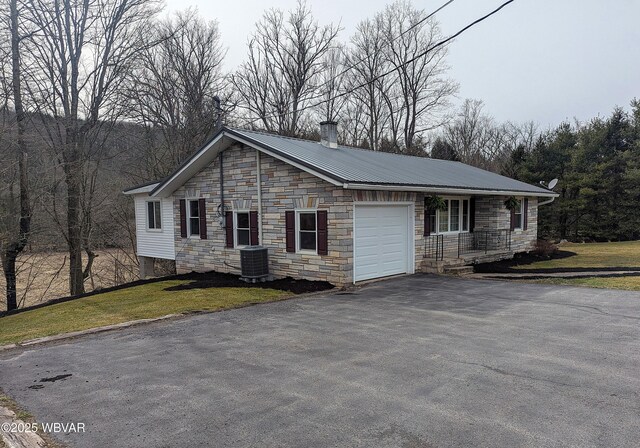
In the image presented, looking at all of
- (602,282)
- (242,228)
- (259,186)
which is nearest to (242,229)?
(242,228)

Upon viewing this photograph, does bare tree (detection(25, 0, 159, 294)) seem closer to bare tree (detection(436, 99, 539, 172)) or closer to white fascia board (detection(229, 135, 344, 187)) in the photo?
white fascia board (detection(229, 135, 344, 187))

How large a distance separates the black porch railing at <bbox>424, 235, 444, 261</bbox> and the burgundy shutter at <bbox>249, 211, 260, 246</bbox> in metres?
5.15

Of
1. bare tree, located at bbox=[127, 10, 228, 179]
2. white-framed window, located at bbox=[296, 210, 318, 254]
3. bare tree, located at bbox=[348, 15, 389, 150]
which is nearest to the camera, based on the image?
white-framed window, located at bbox=[296, 210, 318, 254]

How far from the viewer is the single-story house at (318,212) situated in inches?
422

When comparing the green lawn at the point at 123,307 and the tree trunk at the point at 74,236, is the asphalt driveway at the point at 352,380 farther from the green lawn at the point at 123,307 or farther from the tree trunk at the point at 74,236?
the tree trunk at the point at 74,236

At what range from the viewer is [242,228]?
43.3 feet

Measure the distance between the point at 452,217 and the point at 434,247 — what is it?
2404 millimetres

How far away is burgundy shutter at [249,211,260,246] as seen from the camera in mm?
12573

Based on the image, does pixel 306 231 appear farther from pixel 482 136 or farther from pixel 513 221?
pixel 482 136

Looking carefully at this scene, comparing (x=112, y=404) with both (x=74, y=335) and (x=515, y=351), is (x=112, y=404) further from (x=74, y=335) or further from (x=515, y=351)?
(x=515, y=351)

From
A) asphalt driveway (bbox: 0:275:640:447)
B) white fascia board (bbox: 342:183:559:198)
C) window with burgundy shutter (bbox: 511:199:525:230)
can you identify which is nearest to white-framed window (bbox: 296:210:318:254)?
white fascia board (bbox: 342:183:559:198)

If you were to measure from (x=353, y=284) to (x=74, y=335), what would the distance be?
6155mm

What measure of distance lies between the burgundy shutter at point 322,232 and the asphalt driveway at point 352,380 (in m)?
2.98

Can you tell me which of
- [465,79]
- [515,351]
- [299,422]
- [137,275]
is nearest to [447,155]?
[465,79]
